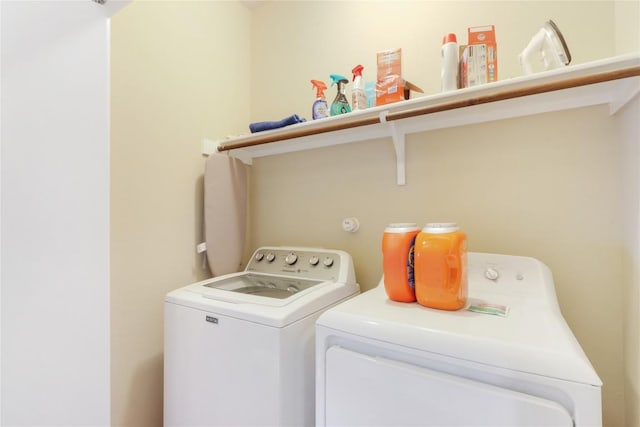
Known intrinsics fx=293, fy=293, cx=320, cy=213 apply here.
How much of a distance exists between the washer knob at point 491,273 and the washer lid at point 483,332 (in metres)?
0.10

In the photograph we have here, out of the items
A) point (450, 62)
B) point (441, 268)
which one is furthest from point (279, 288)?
point (450, 62)

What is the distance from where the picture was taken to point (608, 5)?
1.16m

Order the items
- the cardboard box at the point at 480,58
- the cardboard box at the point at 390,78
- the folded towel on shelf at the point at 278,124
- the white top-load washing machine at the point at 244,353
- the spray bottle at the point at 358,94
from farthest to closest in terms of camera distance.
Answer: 1. the folded towel on shelf at the point at 278,124
2. the spray bottle at the point at 358,94
3. the cardboard box at the point at 390,78
4. the cardboard box at the point at 480,58
5. the white top-load washing machine at the point at 244,353

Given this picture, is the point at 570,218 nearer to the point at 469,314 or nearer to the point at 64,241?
the point at 469,314

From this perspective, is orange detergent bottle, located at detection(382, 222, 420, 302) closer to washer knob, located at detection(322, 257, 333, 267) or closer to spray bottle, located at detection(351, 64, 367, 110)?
washer knob, located at detection(322, 257, 333, 267)

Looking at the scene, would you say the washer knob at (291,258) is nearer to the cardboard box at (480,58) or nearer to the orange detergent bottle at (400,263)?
the orange detergent bottle at (400,263)

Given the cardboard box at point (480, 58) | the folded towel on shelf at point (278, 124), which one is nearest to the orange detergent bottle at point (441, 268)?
the cardboard box at point (480, 58)

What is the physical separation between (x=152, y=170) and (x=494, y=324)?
1.59 metres

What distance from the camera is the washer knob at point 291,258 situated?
1.62m

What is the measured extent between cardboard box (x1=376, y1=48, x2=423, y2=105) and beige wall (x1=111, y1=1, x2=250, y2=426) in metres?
1.06

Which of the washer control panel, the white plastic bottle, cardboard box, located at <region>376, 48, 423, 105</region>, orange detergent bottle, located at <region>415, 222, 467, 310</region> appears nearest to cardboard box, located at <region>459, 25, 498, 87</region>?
the white plastic bottle

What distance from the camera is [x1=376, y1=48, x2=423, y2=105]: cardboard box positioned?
4.45 feet

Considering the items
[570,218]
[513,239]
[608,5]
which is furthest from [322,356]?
[608,5]

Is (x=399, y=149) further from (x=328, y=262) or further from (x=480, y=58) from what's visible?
(x=328, y=262)
